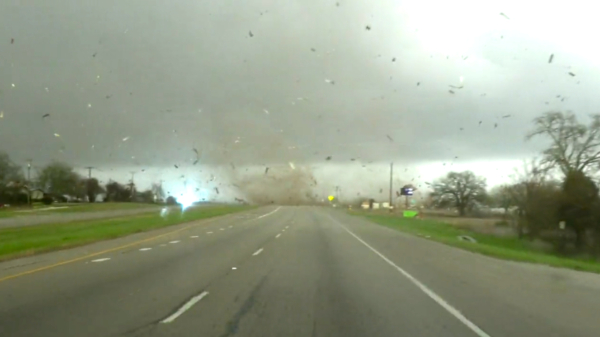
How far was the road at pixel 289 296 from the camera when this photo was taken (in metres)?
9.50

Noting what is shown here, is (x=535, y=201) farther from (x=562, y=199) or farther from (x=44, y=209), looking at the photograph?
(x=44, y=209)

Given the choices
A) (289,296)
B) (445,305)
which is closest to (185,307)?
(289,296)

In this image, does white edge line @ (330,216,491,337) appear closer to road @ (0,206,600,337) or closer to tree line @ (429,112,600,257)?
road @ (0,206,600,337)

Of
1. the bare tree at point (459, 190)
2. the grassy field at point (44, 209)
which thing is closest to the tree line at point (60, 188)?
the grassy field at point (44, 209)

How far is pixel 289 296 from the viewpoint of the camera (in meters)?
12.9

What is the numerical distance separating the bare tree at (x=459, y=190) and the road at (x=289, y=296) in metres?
104

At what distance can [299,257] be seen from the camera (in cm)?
2241

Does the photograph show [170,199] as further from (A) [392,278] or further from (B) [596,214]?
(A) [392,278]

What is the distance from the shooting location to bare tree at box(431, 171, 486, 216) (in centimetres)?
12400

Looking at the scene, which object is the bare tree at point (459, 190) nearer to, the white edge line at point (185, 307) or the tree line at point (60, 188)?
the tree line at point (60, 188)

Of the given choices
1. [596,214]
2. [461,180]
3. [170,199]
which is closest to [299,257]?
[596,214]

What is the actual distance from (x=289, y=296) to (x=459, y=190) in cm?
11666

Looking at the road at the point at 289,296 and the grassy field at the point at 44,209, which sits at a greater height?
the grassy field at the point at 44,209

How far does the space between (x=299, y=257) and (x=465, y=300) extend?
1059 cm
